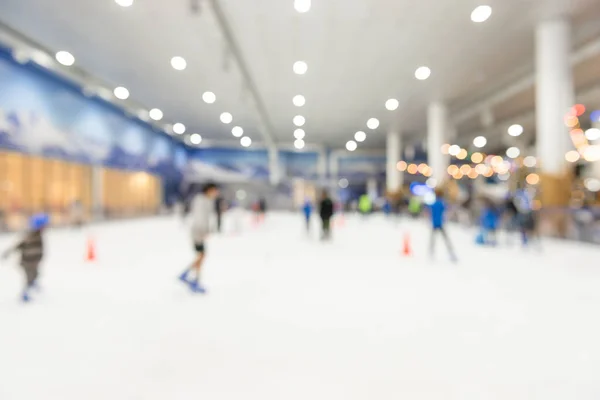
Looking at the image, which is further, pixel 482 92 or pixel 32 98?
pixel 482 92

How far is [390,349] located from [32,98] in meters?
17.4

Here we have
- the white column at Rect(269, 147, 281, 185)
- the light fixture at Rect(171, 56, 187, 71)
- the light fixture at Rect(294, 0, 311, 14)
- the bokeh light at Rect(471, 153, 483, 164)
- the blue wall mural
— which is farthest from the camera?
the white column at Rect(269, 147, 281, 185)

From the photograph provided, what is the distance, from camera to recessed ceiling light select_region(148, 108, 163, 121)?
20570mm

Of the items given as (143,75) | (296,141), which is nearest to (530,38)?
(143,75)

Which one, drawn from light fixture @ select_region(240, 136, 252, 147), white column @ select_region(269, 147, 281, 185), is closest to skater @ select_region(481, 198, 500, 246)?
light fixture @ select_region(240, 136, 252, 147)

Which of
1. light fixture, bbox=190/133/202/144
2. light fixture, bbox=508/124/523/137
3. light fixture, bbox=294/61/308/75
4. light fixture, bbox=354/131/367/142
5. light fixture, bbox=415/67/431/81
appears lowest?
light fixture, bbox=508/124/523/137

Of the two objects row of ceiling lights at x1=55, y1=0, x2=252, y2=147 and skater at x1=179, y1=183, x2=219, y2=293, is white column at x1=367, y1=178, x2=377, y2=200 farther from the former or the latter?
skater at x1=179, y1=183, x2=219, y2=293

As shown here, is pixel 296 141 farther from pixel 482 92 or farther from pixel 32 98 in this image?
pixel 32 98

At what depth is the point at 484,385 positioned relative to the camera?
2262 millimetres

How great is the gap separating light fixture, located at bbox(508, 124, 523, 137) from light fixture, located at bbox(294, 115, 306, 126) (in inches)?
537

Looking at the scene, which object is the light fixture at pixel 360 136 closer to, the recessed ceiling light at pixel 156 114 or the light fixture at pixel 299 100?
the light fixture at pixel 299 100

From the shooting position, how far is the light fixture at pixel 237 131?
2767cm

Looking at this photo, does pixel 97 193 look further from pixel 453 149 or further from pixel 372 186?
pixel 372 186

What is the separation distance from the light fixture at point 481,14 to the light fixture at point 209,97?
477 inches
